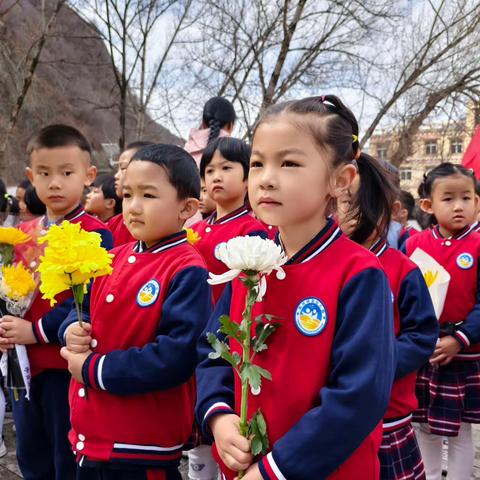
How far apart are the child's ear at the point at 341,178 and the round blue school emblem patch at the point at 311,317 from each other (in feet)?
0.99

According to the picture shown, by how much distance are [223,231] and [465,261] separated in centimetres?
129

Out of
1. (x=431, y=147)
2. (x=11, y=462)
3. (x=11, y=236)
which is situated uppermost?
(x=431, y=147)

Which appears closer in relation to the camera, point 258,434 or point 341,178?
point 258,434

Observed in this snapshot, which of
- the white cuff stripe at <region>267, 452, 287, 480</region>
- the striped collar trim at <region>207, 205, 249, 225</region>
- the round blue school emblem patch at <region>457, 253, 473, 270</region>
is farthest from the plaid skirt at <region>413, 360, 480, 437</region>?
the white cuff stripe at <region>267, 452, 287, 480</region>

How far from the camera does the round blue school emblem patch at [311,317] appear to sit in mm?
1226

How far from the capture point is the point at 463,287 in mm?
2600

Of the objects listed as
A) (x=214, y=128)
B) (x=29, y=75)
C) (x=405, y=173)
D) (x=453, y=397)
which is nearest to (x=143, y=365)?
(x=453, y=397)

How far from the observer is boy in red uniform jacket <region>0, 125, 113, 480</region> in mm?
2119

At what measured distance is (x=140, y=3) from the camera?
31.4ft

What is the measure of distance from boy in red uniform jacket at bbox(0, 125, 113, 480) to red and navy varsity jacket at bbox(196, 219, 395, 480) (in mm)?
1058

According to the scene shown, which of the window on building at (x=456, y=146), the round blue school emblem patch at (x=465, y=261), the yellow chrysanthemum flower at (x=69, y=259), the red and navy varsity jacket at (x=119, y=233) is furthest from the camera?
the window on building at (x=456, y=146)

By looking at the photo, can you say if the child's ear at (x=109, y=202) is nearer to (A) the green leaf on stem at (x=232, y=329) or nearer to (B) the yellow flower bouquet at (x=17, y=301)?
(B) the yellow flower bouquet at (x=17, y=301)

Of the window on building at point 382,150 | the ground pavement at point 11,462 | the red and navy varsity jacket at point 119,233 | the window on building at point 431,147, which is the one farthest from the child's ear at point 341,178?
the window on building at point 431,147

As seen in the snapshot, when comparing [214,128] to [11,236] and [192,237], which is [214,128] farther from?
[11,236]
